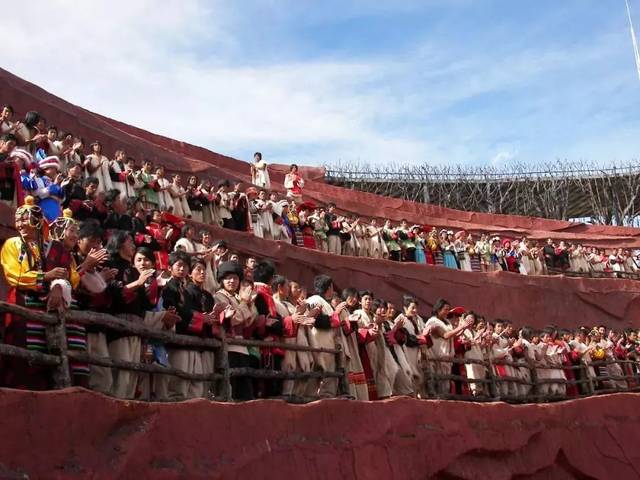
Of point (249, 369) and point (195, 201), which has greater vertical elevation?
point (195, 201)

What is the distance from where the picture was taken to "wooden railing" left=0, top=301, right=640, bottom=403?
4.95m

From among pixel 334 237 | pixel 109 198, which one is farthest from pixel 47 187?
pixel 334 237

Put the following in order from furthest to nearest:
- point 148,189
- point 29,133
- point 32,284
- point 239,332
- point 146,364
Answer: point 148,189, point 29,133, point 239,332, point 146,364, point 32,284

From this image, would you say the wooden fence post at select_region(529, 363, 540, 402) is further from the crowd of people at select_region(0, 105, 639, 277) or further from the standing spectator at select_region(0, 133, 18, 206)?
the standing spectator at select_region(0, 133, 18, 206)

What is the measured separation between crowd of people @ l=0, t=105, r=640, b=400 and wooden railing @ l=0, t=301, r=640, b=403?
3.1 inches

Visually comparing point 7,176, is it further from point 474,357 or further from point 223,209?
point 474,357

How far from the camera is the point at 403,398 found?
25.4ft

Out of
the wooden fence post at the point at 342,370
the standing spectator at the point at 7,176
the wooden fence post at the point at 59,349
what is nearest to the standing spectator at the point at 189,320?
the wooden fence post at the point at 59,349

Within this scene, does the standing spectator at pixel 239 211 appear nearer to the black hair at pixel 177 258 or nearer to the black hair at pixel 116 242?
the black hair at pixel 177 258

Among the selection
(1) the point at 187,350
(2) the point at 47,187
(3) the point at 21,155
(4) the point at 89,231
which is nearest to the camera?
(4) the point at 89,231

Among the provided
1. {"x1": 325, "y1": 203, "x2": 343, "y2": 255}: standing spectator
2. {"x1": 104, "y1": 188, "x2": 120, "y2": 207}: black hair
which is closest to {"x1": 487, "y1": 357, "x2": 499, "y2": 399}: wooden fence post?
{"x1": 104, "y1": 188, "x2": 120, "y2": 207}: black hair

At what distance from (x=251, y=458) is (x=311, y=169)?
23.0 m

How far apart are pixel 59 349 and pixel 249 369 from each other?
6.73ft

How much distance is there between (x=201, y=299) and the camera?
695 centimetres
